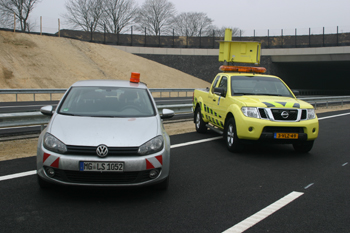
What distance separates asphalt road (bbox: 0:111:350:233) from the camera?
403cm

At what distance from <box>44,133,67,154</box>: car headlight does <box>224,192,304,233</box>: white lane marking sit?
217 cm

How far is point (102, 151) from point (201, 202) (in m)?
1.40

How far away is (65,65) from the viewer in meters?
38.8

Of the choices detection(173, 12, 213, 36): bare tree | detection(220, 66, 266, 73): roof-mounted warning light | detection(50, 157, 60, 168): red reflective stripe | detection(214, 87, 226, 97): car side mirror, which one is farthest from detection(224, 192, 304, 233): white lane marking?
detection(173, 12, 213, 36): bare tree

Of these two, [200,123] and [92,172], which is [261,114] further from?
[92,172]

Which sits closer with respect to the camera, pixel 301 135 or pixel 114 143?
pixel 114 143

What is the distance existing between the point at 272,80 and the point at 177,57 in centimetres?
4202

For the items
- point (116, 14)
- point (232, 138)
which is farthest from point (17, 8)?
point (232, 138)

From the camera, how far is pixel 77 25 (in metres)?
73.1

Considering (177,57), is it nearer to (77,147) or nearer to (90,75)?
(90,75)

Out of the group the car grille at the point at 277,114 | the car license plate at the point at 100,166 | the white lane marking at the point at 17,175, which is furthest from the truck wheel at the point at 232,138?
the white lane marking at the point at 17,175

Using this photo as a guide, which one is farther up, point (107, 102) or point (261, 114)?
point (107, 102)

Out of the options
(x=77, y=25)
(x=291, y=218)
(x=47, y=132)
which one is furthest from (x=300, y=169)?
(x=77, y=25)

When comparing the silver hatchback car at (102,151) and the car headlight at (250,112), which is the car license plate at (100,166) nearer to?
the silver hatchback car at (102,151)
